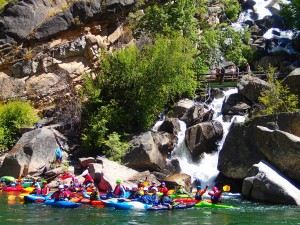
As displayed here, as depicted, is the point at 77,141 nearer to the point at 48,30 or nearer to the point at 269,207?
the point at 48,30

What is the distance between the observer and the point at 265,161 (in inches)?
837

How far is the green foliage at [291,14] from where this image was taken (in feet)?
125

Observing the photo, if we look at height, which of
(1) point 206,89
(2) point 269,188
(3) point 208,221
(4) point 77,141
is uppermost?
(1) point 206,89

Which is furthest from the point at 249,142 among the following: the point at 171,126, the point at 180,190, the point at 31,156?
the point at 31,156

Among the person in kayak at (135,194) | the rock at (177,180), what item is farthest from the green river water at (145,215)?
the rock at (177,180)

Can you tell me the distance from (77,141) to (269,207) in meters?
13.4

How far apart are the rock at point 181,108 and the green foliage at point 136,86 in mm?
629

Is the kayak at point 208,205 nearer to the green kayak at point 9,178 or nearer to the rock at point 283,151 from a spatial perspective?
the rock at point 283,151

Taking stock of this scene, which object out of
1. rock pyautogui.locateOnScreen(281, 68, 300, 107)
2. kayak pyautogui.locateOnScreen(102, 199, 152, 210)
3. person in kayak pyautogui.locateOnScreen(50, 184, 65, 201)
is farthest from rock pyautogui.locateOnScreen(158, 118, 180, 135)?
person in kayak pyautogui.locateOnScreen(50, 184, 65, 201)

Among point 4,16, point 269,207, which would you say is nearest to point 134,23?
point 4,16

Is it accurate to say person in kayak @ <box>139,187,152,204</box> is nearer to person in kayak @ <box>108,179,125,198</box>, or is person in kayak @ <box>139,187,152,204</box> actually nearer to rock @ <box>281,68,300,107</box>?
person in kayak @ <box>108,179,125,198</box>

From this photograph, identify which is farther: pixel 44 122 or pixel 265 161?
pixel 44 122

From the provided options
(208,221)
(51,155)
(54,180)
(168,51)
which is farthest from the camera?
(168,51)

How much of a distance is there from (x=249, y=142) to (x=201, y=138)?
3.56 metres
